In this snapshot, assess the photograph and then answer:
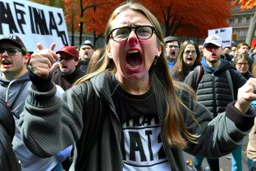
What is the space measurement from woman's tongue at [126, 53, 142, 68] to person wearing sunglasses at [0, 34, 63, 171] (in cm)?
110

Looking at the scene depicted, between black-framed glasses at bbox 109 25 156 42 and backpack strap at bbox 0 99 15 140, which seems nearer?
backpack strap at bbox 0 99 15 140

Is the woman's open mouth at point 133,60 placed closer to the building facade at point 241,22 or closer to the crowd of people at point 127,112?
the crowd of people at point 127,112

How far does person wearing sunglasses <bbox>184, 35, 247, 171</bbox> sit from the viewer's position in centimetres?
415

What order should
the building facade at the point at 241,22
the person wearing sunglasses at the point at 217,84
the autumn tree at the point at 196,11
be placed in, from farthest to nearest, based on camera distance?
the building facade at the point at 241,22 → the autumn tree at the point at 196,11 → the person wearing sunglasses at the point at 217,84

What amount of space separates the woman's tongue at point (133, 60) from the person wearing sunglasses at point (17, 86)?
110cm

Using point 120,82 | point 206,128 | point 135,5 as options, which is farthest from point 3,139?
point 206,128

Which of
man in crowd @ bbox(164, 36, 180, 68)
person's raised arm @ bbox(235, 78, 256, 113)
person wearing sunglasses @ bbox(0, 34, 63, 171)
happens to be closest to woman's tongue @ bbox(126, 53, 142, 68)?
person's raised arm @ bbox(235, 78, 256, 113)

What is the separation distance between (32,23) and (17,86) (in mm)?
3020

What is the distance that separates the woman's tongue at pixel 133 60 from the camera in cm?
181

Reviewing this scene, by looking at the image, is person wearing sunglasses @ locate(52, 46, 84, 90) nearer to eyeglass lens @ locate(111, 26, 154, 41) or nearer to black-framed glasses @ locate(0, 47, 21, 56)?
black-framed glasses @ locate(0, 47, 21, 56)

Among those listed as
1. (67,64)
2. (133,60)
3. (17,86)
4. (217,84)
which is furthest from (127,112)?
(67,64)

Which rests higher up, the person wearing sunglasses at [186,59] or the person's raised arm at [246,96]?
the person's raised arm at [246,96]

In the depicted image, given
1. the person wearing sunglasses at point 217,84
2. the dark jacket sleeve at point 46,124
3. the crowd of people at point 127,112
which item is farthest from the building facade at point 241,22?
the dark jacket sleeve at point 46,124

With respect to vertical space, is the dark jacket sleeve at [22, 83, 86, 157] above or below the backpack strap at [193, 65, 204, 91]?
above
